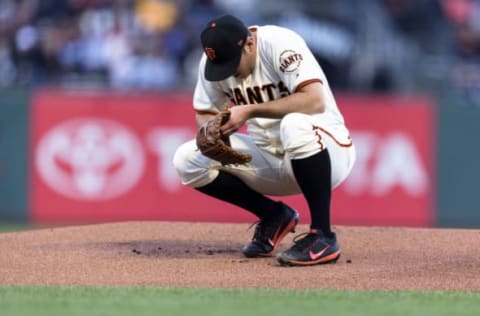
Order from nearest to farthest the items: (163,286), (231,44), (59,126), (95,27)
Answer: (163,286), (231,44), (59,126), (95,27)

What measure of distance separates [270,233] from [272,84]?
880 millimetres

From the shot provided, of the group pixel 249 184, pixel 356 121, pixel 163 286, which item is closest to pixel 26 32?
pixel 356 121

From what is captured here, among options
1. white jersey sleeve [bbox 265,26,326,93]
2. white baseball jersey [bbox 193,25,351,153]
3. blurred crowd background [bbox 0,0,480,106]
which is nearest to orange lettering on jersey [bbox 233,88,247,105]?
white baseball jersey [bbox 193,25,351,153]

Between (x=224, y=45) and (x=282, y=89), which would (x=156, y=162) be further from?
(x=224, y=45)

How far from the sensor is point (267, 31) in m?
5.99

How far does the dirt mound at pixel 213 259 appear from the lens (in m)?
5.57

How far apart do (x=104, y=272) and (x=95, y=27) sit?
655 cm

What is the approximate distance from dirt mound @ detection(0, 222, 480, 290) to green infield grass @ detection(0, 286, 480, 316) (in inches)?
9.6

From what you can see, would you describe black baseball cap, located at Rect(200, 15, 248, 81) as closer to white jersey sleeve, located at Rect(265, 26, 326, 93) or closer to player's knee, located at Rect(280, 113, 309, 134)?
white jersey sleeve, located at Rect(265, 26, 326, 93)

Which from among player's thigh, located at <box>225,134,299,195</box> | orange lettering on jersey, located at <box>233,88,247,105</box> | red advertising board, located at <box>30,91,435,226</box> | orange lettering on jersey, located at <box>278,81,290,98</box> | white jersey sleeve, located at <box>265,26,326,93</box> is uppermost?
white jersey sleeve, located at <box>265,26,326,93</box>

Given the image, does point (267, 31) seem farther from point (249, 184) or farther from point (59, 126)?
point (59, 126)

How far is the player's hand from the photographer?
229 inches

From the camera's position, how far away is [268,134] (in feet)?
20.5

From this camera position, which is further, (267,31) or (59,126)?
(59,126)
